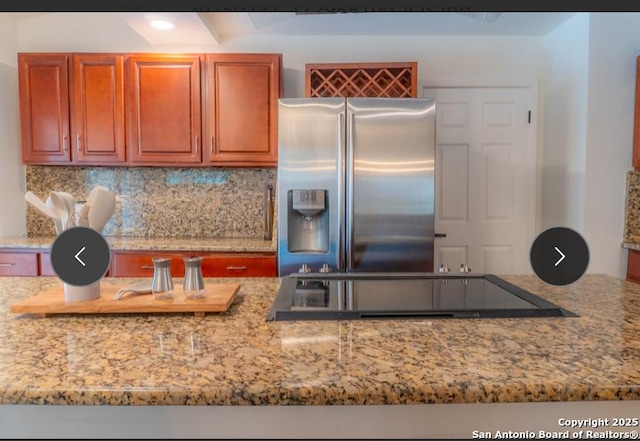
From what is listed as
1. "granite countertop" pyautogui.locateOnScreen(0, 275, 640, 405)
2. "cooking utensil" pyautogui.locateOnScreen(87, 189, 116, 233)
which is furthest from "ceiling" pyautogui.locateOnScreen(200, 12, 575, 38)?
"granite countertop" pyautogui.locateOnScreen(0, 275, 640, 405)

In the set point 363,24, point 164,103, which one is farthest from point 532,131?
point 164,103

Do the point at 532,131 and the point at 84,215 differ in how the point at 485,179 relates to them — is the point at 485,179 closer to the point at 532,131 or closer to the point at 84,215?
the point at 532,131

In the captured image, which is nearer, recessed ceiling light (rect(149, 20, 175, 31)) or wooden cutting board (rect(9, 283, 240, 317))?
wooden cutting board (rect(9, 283, 240, 317))

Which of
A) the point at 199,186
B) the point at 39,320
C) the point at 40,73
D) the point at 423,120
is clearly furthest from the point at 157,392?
the point at 40,73

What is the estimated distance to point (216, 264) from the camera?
8.48ft

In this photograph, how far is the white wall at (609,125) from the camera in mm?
2643

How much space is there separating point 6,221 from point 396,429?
331 centimetres

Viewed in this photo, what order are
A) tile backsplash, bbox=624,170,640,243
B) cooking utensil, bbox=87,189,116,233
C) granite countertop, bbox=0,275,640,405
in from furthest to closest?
tile backsplash, bbox=624,170,640,243
cooking utensil, bbox=87,189,116,233
granite countertop, bbox=0,275,640,405

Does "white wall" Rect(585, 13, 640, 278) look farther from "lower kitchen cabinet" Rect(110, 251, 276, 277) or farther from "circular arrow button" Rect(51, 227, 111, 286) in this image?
"circular arrow button" Rect(51, 227, 111, 286)

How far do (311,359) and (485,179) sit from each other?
284cm

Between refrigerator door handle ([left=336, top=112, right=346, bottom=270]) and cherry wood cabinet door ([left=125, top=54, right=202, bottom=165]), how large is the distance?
40.2 inches

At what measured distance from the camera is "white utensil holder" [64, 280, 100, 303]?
1.12 m

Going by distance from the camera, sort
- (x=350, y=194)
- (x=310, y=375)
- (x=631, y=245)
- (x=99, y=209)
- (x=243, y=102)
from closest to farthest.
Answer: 1. (x=310, y=375)
2. (x=99, y=209)
3. (x=350, y=194)
4. (x=631, y=245)
5. (x=243, y=102)

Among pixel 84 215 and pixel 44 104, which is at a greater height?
pixel 44 104
